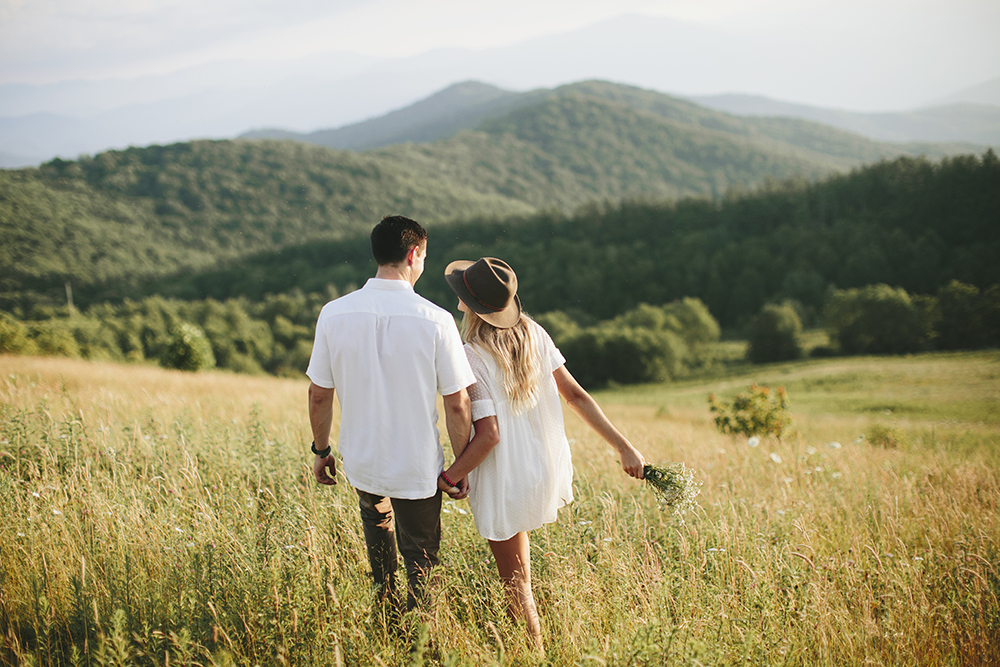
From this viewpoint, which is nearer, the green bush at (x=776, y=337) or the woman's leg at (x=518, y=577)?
the woman's leg at (x=518, y=577)

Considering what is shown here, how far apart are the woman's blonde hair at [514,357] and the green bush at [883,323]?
66220 mm

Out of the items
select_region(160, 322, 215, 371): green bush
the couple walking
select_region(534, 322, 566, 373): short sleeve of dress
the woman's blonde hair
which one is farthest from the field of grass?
select_region(160, 322, 215, 371): green bush

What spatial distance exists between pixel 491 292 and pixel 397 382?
0.60 meters

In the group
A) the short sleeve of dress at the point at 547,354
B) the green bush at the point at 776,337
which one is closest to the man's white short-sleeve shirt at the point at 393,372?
the short sleeve of dress at the point at 547,354

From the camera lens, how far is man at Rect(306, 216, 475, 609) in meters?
2.30

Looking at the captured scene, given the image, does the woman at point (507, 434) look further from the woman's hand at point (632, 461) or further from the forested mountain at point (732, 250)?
the forested mountain at point (732, 250)

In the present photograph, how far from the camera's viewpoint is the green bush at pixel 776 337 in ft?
196

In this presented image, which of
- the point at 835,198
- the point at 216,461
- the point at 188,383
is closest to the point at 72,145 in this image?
the point at 188,383

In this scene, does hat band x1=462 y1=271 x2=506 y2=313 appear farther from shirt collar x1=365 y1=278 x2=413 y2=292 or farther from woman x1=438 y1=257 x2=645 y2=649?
shirt collar x1=365 y1=278 x2=413 y2=292

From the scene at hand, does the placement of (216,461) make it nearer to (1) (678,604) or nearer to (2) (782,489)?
(1) (678,604)

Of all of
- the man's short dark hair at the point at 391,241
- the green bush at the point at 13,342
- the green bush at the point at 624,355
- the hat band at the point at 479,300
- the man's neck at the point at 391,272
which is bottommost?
the green bush at the point at 624,355

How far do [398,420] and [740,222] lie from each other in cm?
10357

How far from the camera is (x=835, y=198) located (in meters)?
88.2

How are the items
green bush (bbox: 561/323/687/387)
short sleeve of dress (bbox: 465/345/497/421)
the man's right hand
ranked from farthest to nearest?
green bush (bbox: 561/323/687/387) < the man's right hand < short sleeve of dress (bbox: 465/345/497/421)
